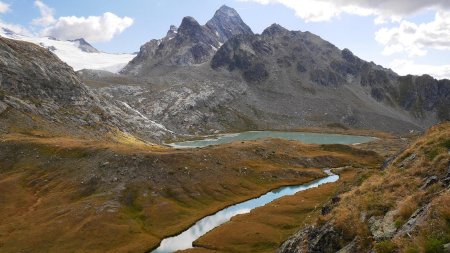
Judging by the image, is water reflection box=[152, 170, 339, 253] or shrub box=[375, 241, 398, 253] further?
water reflection box=[152, 170, 339, 253]

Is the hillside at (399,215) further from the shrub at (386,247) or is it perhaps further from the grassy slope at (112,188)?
the grassy slope at (112,188)

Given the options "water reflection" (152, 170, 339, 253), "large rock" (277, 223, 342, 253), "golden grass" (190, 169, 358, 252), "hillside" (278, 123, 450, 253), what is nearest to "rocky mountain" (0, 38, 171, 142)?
"water reflection" (152, 170, 339, 253)

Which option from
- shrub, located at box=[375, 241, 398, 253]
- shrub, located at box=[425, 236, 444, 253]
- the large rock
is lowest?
the large rock

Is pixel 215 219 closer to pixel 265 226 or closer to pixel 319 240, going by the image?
pixel 265 226

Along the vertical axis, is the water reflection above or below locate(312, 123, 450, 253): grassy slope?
below

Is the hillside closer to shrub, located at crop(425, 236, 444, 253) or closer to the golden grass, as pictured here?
shrub, located at crop(425, 236, 444, 253)

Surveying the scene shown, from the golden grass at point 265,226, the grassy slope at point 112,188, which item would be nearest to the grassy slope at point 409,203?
the golden grass at point 265,226

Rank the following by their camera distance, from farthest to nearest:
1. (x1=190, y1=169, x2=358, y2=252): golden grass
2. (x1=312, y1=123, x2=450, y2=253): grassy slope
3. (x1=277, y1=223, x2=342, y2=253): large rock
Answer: (x1=190, y1=169, x2=358, y2=252): golden grass → (x1=277, y1=223, x2=342, y2=253): large rock → (x1=312, y1=123, x2=450, y2=253): grassy slope

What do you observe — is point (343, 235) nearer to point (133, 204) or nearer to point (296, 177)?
point (133, 204)
